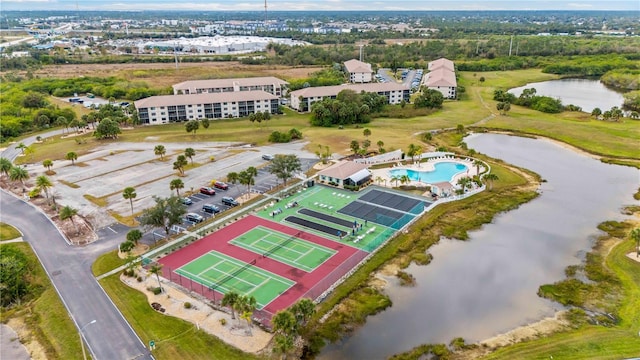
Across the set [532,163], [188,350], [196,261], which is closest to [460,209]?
[532,163]

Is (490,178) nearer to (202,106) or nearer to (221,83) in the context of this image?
(202,106)

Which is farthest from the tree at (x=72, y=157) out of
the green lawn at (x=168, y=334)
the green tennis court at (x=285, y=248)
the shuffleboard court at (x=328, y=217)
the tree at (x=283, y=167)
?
the shuffleboard court at (x=328, y=217)

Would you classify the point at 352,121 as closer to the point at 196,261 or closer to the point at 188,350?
the point at 196,261

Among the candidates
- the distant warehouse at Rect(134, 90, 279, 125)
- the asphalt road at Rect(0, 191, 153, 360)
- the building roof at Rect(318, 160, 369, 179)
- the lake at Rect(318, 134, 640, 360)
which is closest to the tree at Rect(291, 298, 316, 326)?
the lake at Rect(318, 134, 640, 360)

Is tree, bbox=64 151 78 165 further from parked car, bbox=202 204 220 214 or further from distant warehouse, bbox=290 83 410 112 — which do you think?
distant warehouse, bbox=290 83 410 112

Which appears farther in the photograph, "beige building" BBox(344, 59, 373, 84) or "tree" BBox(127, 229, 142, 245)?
"beige building" BBox(344, 59, 373, 84)

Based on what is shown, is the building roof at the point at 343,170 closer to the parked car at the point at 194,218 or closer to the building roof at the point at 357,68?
the parked car at the point at 194,218
